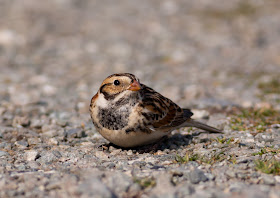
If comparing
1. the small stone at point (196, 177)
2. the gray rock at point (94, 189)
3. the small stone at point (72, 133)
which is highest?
the small stone at point (72, 133)

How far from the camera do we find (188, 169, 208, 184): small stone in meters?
4.25

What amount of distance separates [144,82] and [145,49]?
2.61 metres

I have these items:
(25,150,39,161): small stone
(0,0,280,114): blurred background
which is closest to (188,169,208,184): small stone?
(25,150,39,161): small stone

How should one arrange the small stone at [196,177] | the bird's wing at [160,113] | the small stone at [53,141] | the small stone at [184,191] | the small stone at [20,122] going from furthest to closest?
1. the small stone at [20,122]
2. the small stone at [53,141]
3. the bird's wing at [160,113]
4. the small stone at [196,177]
5. the small stone at [184,191]

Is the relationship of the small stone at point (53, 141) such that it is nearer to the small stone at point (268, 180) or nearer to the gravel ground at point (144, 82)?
the gravel ground at point (144, 82)

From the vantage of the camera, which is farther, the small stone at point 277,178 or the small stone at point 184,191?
the small stone at point 277,178

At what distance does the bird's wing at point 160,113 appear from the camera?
528cm

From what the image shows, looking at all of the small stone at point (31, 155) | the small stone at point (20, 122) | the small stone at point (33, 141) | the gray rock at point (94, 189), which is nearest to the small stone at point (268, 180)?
the gray rock at point (94, 189)

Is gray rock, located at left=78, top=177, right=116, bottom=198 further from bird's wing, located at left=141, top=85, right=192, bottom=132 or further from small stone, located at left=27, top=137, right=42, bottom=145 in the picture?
small stone, located at left=27, top=137, right=42, bottom=145

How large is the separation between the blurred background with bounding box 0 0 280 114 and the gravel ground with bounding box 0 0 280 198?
0.11 ft

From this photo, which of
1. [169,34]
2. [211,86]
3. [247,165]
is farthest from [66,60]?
[247,165]

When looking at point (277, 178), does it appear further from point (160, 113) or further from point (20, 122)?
point (20, 122)

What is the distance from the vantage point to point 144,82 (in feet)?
33.2

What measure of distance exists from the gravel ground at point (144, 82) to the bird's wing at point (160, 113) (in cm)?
34
